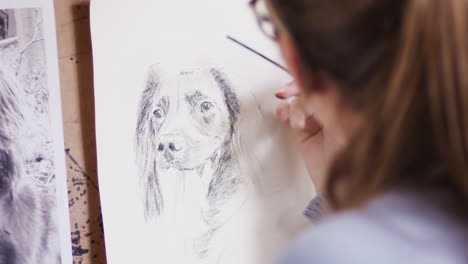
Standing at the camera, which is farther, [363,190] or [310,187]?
[310,187]

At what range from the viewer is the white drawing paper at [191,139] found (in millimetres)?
732

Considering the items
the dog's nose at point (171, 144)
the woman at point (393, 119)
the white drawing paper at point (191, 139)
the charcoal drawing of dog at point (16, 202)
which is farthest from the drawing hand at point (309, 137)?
the charcoal drawing of dog at point (16, 202)

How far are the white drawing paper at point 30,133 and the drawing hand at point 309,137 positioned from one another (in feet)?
1.17

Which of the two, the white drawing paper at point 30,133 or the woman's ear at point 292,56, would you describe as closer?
the woman's ear at point 292,56

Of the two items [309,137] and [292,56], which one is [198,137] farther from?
[292,56]

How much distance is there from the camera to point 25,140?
2.47 ft

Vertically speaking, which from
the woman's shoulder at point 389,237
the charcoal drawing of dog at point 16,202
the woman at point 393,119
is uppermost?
the woman at point 393,119

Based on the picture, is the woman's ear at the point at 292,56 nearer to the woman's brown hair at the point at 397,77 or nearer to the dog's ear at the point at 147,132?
the woman's brown hair at the point at 397,77

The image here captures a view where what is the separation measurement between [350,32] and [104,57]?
0.46 metres

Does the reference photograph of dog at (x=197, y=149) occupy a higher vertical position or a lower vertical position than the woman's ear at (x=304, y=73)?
lower

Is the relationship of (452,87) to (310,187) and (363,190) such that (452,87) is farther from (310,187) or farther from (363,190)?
(310,187)

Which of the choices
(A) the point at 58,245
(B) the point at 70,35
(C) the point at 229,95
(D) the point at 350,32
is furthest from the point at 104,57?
(D) the point at 350,32

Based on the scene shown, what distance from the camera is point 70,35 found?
0.77m

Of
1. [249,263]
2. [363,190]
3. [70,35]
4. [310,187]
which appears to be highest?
[70,35]
